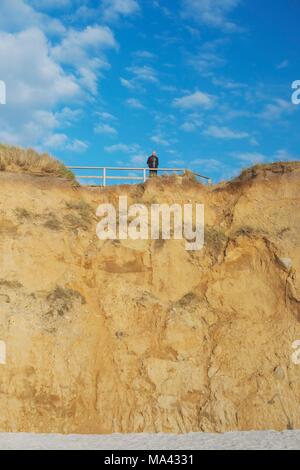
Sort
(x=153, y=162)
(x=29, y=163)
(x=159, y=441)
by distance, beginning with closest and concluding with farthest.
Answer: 1. (x=159, y=441)
2. (x=29, y=163)
3. (x=153, y=162)

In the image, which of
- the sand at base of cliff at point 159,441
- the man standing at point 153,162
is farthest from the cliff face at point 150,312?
the man standing at point 153,162

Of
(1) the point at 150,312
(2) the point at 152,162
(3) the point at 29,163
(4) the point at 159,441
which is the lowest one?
(4) the point at 159,441

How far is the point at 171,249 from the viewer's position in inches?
561

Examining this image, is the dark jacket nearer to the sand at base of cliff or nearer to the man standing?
the man standing

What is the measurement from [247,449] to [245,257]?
16.7 feet

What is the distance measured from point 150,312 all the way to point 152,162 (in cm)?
765

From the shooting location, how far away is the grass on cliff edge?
1533 cm

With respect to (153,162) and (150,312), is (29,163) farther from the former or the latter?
(150,312)

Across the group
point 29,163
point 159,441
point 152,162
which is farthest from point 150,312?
point 152,162

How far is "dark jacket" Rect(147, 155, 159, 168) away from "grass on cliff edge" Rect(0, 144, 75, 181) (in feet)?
13.3

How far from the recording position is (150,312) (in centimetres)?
1332
